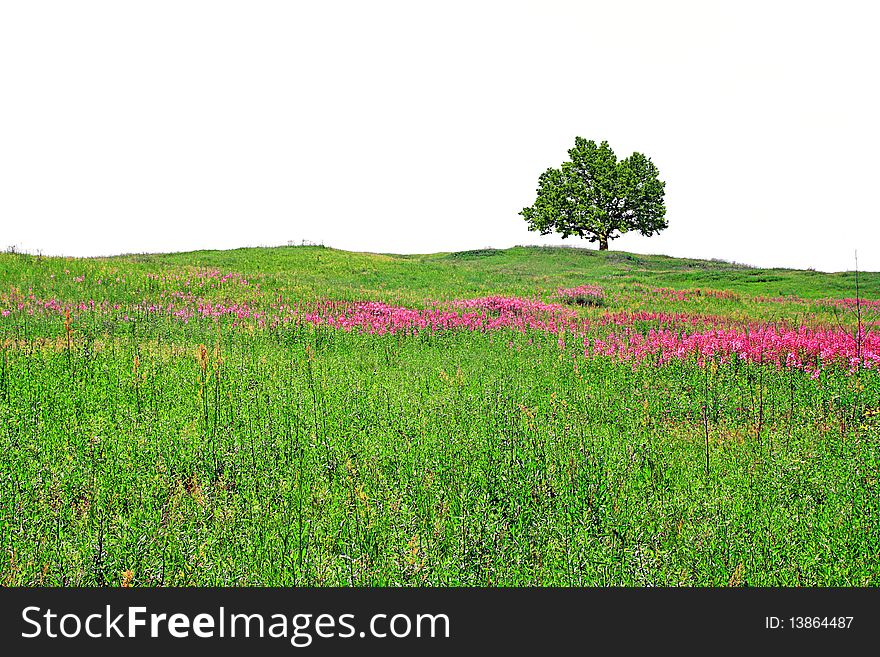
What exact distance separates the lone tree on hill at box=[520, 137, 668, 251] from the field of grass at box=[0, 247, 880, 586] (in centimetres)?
4806

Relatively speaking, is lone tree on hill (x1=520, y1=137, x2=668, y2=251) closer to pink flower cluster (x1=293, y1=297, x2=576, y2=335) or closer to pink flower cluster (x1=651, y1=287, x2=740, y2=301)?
pink flower cluster (x1=651, y1=287, x2=740, y2=301)

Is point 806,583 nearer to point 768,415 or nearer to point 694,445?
point 694,445

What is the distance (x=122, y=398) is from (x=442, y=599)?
18.8 feet

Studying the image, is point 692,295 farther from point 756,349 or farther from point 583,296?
point 756,349

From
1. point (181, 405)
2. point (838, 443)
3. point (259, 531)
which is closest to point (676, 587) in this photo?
point (259, 531)

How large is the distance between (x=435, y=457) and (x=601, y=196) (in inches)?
2253

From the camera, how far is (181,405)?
274 inches

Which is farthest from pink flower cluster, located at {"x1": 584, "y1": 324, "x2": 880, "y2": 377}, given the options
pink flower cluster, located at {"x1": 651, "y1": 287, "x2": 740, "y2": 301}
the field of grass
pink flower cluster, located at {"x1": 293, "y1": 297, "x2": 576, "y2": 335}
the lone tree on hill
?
the lone tree on hill

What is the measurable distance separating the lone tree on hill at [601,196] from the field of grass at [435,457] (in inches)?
1892

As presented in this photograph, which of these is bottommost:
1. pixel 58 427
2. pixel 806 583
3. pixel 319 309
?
pixel 806 583

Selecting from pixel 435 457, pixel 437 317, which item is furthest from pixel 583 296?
pixel 435 457

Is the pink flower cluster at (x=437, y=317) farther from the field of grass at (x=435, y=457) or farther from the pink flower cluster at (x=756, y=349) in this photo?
the pink flower cluster at (x=756, y=349)

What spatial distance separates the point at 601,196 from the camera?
58.3m

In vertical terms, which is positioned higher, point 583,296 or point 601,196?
point 601,196
